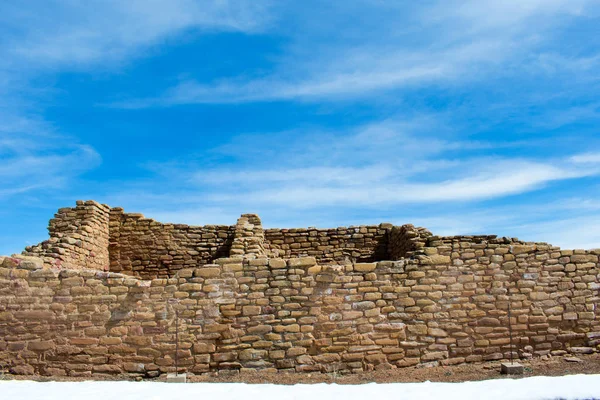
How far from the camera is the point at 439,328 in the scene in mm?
11305

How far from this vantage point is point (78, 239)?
561 inches

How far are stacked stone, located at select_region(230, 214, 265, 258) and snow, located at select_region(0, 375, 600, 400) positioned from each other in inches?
242

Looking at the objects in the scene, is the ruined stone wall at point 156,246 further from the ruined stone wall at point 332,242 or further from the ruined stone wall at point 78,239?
the ruined stone wall at point 332,242

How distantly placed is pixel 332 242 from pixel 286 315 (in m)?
5.56

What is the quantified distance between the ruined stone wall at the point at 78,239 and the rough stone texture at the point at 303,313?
2.37 metres

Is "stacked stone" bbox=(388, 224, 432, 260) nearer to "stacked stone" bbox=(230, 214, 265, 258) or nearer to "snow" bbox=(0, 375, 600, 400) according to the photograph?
"stacked stone" bbox=(230, 214, 265, 258)

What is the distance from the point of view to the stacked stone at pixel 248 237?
1490 centimetres

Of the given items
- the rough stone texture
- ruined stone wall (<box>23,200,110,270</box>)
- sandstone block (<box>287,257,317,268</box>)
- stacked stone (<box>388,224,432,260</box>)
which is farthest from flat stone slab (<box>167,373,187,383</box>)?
stacked stone (<box>388,224,432,260</box>)

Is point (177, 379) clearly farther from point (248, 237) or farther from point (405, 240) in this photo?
point (405, 240)

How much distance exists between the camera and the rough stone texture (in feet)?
35.2

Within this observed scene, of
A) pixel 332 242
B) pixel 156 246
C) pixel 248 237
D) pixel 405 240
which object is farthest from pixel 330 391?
pixel 156 246

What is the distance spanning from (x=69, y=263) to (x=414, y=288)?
25.8 ft

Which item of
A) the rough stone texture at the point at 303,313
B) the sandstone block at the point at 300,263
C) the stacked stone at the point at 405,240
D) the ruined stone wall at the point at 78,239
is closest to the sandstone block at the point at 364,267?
the rough stone texture at the point at 303,313

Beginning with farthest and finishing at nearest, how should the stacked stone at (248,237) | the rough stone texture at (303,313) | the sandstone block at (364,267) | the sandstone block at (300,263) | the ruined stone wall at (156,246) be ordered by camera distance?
the ruined stone wall at (156,246) → the stacked stone at (248,237) → the sandstone block at (364,267) → the sandstone block at (300,263) → the rough stone texture at (303,313)
